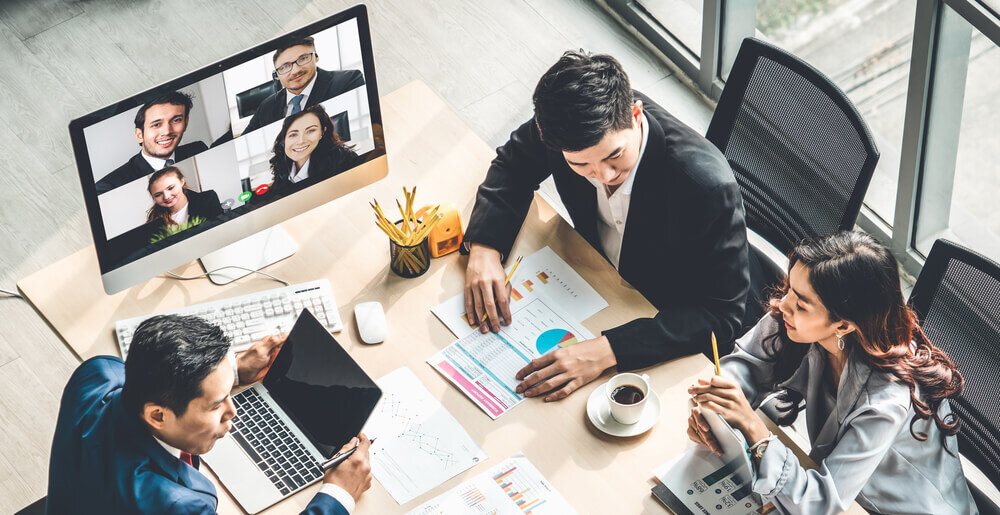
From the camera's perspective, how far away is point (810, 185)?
8.45 ft

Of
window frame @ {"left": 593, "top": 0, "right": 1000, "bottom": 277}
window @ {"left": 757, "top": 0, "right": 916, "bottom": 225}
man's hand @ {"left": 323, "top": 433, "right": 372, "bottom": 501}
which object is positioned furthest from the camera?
window @ {"left": 757, "top": 0, "right": 916, "bottom": 225}

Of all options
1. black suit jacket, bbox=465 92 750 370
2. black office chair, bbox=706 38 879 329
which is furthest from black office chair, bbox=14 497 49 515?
black office chair, bbox=706 38 879 329

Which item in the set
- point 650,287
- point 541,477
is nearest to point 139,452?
point 541,477

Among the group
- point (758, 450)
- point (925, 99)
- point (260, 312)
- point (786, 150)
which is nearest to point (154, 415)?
point (260, 312)

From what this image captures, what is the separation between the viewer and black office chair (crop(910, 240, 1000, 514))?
2.13 meters

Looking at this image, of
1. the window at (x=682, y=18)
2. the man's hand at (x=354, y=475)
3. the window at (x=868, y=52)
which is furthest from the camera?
the window at (x=682, y=18)

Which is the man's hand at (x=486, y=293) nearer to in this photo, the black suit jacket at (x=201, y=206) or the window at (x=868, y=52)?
the black suit jacket at (x=201, y=206)

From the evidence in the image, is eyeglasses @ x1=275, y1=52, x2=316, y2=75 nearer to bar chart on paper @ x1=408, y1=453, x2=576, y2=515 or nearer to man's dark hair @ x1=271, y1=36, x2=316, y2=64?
man's dark hair @ x1=271, y1=36, x2=316, y2=64

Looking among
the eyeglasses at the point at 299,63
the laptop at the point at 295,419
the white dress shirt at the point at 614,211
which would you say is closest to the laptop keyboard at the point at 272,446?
the laptop at the point at 295,419

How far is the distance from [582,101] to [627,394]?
2.07 feet

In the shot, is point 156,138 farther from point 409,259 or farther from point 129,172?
point 409,259

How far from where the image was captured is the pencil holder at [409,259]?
2.37 m

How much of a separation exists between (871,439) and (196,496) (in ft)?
4.32

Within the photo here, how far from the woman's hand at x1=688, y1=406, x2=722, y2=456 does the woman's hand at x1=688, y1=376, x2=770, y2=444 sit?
22 millimetres
